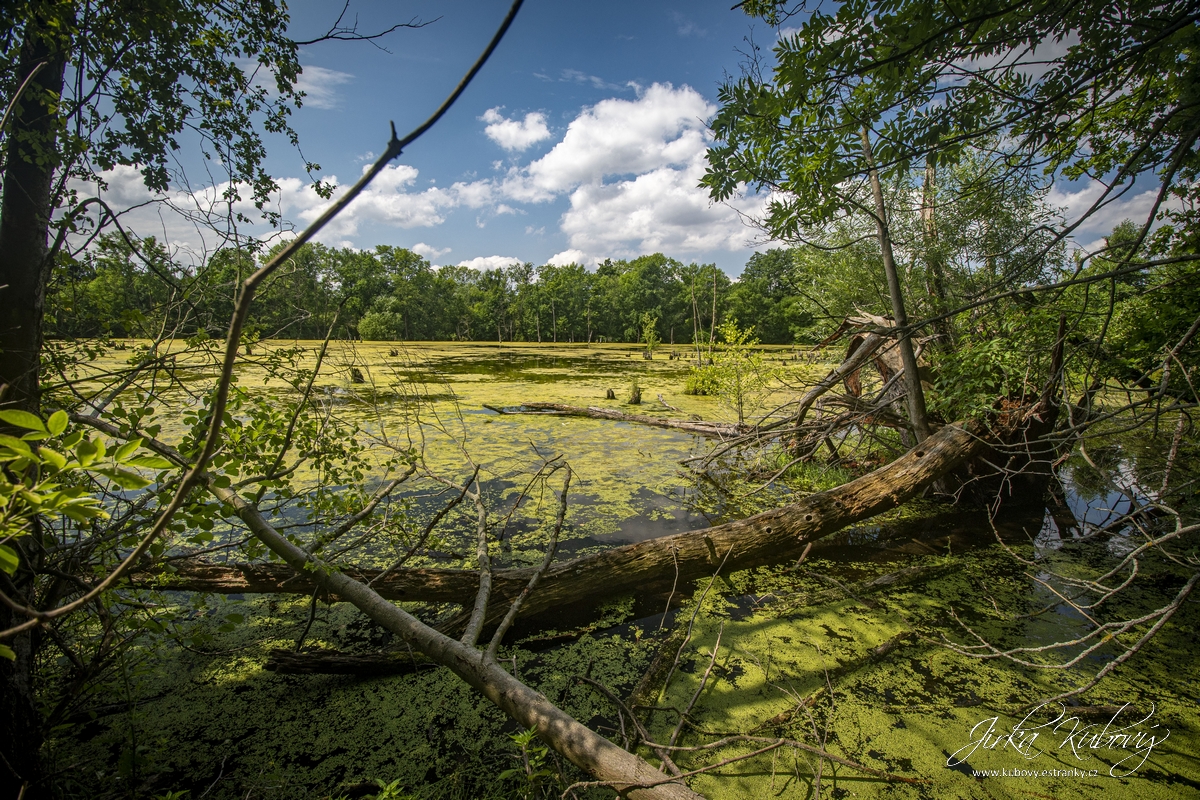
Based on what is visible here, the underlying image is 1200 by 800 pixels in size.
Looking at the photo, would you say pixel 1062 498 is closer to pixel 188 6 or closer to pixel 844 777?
pixel 844 777

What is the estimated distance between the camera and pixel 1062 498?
4172 millimetres

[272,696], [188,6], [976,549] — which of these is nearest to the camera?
[188,6]

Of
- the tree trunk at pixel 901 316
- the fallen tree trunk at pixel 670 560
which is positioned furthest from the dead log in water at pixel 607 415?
the fallen tree trunk at pixel 670 560

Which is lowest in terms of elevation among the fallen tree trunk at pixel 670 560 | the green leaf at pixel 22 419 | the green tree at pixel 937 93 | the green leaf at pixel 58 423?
the fallen tree trunk at pixel 670 560

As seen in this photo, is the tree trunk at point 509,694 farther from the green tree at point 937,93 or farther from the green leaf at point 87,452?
the green tree at point 937,93

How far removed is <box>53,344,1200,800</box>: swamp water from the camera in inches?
61.4

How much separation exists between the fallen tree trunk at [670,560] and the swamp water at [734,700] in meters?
0.18

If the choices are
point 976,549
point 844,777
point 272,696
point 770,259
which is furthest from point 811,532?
point 770,259

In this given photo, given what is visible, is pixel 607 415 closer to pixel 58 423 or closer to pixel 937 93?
pixel 937 93

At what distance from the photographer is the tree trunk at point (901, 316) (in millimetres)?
3197

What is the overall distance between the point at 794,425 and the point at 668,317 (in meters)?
37.0

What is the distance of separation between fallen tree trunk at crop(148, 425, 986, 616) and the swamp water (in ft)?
0.60

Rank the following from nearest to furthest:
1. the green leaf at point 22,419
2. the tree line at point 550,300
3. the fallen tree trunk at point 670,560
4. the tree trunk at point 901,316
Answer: the green leaf at point 22,419 < the fallen tree trunk at point 670,560 < the tree trunk at point 901,316 < the tree line at point 550,300

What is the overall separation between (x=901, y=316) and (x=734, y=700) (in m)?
2.53
